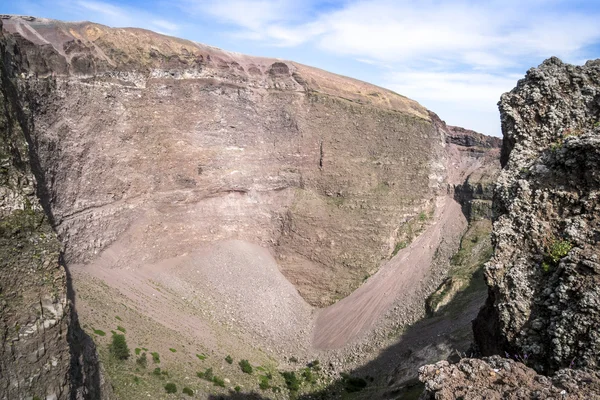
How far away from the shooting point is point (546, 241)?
35.8 ft

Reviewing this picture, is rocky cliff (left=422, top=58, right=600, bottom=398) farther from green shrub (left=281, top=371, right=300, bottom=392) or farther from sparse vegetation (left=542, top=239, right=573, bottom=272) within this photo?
green shrub (left=281, top=371, right=300, bottom=392)

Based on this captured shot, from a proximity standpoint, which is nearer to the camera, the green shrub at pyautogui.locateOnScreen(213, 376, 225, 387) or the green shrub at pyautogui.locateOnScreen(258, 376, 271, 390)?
the green shrub at pyautogui.locateOnScreen(213, 376, 225, 387)

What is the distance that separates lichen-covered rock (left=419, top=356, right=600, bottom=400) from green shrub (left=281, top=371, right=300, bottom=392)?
22.9 meters

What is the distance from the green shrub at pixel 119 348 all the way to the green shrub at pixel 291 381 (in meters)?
10.9

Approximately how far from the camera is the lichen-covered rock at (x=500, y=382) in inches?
301

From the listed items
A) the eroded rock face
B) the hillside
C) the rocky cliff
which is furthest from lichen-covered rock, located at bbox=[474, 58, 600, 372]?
the eroded rock face

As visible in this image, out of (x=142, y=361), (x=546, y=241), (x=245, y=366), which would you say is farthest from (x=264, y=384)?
(x=546, y=241)

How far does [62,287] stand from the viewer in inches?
490

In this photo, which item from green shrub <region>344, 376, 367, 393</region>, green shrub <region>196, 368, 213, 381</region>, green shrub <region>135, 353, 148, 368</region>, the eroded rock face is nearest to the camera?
green shrub <region>135, 353, 148, 368</region>

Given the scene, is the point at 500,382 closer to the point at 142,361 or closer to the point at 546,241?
the point at 546,241

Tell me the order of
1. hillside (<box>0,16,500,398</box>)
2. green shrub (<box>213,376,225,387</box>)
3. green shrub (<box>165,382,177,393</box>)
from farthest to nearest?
hillside (<box>0,16,500,398</box>), green shrub (<box>213,376,225,387</box>), green shrub (<box>165,382,177,393</box>)

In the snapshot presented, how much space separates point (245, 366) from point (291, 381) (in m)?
3.43

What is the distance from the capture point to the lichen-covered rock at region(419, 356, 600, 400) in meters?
7.65

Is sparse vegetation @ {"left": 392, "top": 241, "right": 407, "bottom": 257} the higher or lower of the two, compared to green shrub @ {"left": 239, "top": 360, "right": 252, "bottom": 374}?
higher
